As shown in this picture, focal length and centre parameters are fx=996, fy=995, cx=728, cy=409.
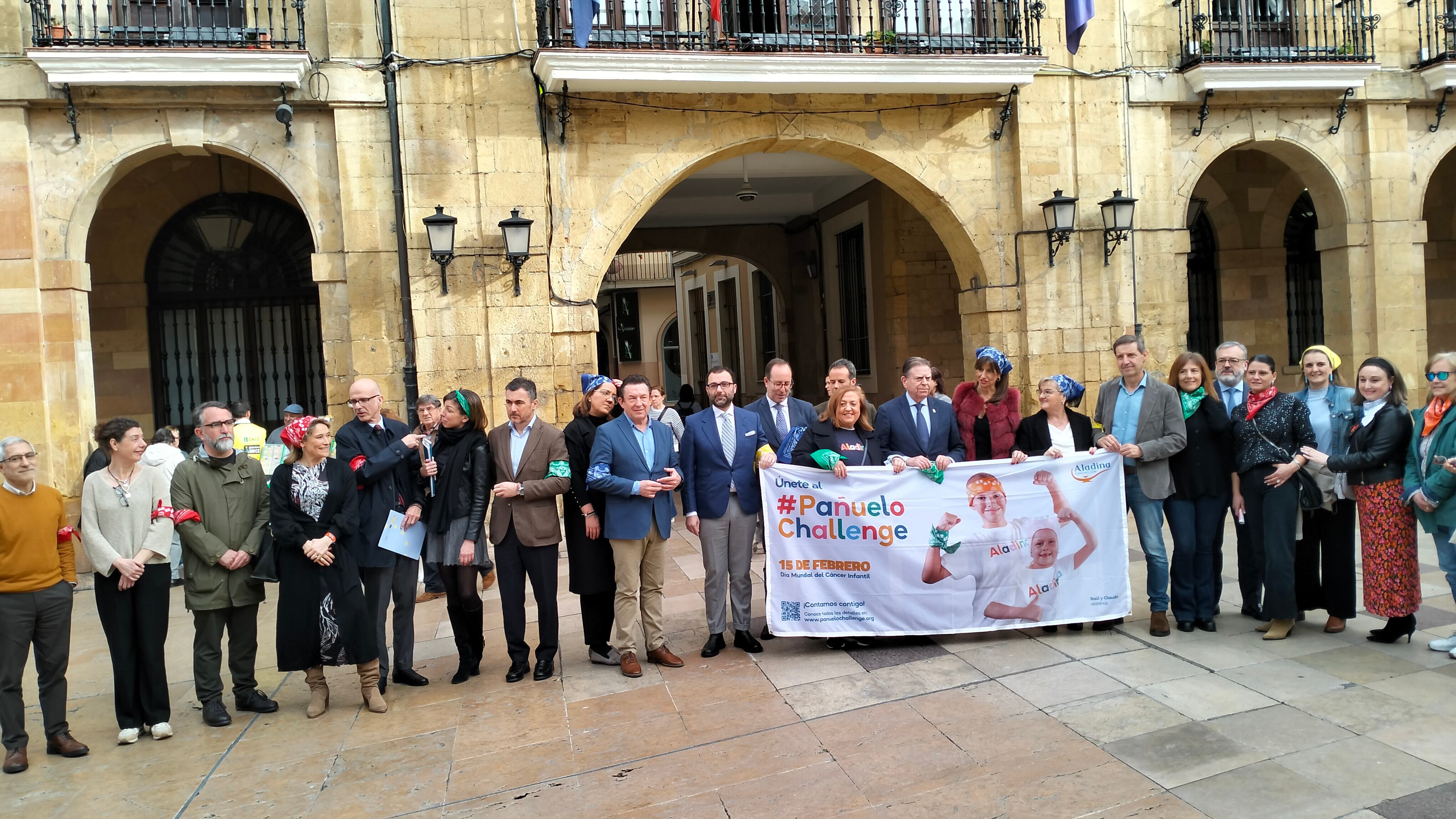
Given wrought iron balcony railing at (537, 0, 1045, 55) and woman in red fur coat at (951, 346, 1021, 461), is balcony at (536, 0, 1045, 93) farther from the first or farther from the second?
woman in red fur coat at (951, 346, 1021, 461)

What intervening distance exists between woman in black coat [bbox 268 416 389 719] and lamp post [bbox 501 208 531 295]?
4.29 m

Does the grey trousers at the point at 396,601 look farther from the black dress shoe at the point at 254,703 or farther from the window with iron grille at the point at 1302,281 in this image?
the window with iron grille at the point at 1302,281

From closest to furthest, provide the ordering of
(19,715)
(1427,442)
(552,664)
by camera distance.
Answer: (19,715)
(1427,442)
(552,664)

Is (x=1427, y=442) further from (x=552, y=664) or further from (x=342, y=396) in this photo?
(x=342, y=396)

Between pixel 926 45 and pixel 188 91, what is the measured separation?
7.26 meters

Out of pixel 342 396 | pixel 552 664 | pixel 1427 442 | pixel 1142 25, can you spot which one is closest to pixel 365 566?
pixel 552 664

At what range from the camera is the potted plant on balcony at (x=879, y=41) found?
33.5ft

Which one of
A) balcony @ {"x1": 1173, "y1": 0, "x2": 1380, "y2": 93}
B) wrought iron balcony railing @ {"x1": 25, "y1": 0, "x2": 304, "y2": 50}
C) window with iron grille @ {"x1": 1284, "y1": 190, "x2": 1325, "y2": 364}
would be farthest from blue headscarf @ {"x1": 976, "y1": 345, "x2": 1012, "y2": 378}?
window with iron grille @ {"x1": 1284, "y1": 190, "x2": 1325, "y2": 364}

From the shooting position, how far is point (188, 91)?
30.3 feet

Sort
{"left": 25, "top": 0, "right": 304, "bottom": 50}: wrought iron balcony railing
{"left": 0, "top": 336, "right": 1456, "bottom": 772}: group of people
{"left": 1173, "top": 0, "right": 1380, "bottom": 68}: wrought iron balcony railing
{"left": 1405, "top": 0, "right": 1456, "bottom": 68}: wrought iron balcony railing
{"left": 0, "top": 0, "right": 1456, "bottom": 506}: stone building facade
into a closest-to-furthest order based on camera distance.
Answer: {"left": 0, "top": 336, "right": 1456, "bottom": 772}: group of people < {"left": 25, "top": 0, "right": 304, "bottom": 50}: wrought iron balcony railing < {"left": 0, "top": 0, "right": 1456, "bottom": 506}: stone building facade < {"left": 1173, "top": 0, "right": 1380, "bottom": 68}: wrought iron balcony railing < {"left": 1405, "top": 0, "right": 1456, "bottom": 68}: wrought iron balcony railing

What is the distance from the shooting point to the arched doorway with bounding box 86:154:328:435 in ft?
36.5

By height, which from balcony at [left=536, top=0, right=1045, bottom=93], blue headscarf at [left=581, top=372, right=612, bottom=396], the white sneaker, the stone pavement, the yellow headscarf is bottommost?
the stone pavement

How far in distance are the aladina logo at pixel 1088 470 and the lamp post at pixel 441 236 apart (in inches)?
233

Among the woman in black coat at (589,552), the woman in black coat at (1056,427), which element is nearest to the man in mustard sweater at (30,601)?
the woman in black coat at (589,552)
